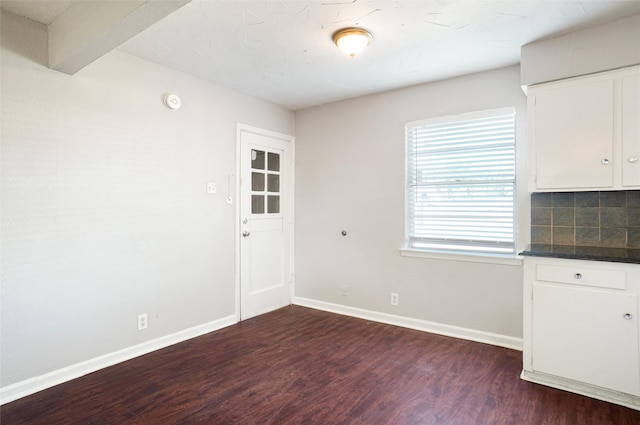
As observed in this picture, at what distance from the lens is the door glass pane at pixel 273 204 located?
4.25m

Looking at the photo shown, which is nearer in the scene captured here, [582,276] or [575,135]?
[582,276]

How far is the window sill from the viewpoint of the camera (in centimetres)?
311

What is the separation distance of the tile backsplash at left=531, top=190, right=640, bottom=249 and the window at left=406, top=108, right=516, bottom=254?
0.77 ft

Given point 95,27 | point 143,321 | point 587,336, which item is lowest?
point 143,321

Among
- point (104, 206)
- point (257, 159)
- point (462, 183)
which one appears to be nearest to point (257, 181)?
point (257, 159)

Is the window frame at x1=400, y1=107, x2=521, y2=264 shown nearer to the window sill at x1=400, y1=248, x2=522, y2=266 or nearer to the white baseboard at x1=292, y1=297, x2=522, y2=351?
the window sill at x1=400, y1=248, x2=522, y2=266

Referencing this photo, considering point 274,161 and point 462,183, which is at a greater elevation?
point 274,161

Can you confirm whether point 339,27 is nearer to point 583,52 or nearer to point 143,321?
point 583,52

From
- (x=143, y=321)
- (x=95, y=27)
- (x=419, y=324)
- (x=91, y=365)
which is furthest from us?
(x=419, y=324)

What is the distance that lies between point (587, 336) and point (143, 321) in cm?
329

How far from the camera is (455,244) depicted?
135 inches

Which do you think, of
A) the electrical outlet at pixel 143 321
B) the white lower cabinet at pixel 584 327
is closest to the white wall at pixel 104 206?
the electrical outlet at pixel 143 321

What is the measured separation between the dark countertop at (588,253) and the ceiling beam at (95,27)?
2647mm

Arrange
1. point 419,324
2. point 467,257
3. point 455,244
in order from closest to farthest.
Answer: point 467,257 < point 455,244 < point 419,324
